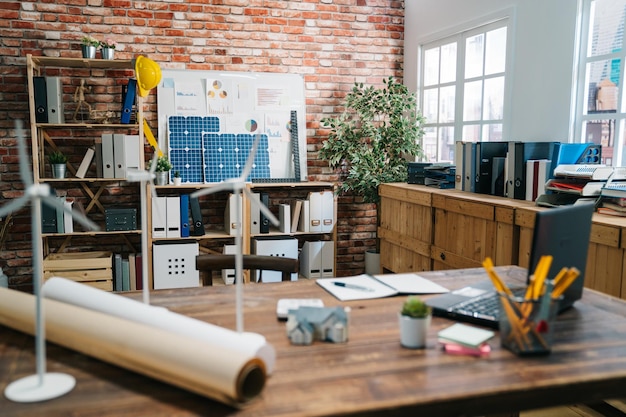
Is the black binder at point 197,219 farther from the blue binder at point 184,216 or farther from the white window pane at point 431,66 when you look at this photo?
the white window pane at point 431,66

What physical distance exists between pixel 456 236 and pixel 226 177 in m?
2.12

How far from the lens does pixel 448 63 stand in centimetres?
480

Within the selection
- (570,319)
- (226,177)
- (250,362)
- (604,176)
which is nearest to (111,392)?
(250,362)

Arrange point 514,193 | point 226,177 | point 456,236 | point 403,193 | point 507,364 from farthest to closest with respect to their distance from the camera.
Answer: point 226,177 → point 403,193 → point 456,236 → point 514,193 → point 507,364

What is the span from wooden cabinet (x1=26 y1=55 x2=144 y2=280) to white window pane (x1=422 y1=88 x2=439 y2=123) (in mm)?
2560

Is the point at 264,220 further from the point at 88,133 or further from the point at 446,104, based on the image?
the point at 446,104

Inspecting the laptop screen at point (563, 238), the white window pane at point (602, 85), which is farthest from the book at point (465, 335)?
the white window pane at point (602, 85)

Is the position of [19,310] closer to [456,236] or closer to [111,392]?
[111,392]

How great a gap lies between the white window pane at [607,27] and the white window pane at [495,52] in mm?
825

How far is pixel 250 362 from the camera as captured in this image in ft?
3.71

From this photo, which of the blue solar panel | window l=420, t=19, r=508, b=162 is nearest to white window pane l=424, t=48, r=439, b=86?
window l=420, t=19, r=508, b=162

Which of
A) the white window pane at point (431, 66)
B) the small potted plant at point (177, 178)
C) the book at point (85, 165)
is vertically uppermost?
the white window pane at point (431, 66)

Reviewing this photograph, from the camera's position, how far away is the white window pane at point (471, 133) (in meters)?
4.44

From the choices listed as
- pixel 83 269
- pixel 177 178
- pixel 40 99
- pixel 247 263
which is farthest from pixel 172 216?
pixel 247 263
